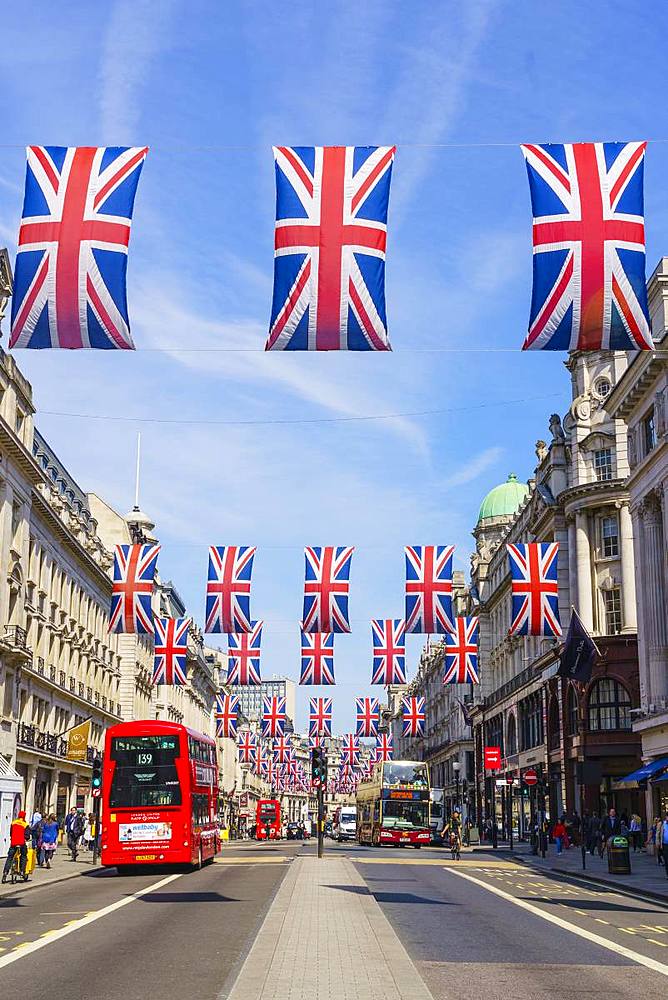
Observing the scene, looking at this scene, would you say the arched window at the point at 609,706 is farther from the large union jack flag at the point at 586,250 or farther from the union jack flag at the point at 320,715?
the large union jack flag at the point at 586,250

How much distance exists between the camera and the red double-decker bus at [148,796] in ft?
112

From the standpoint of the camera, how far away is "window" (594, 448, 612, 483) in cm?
6344

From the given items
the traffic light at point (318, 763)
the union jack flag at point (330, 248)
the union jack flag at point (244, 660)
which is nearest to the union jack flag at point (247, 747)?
the union jack flag at point (244, 660)

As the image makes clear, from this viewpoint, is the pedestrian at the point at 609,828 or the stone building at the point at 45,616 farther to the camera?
the stone building at the point at 45,616

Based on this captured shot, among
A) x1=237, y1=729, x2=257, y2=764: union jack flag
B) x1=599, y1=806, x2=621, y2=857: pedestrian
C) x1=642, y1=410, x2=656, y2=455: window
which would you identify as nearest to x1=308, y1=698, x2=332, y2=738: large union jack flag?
x1=599, y1=806, x2=621, y2=857: pedestrian

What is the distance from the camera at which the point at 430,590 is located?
44125 millimetres

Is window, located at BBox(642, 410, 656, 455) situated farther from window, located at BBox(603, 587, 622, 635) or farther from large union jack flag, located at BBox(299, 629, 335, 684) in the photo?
large union jack flag, located at BBox(299, 629, 335, 684)

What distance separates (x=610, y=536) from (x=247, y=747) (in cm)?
7180

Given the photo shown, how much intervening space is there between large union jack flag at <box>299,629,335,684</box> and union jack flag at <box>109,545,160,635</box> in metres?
8.14

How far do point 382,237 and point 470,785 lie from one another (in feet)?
306

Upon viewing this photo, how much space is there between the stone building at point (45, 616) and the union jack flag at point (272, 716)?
1070cm

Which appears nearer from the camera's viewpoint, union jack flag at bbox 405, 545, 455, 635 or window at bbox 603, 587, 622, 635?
union jack flag at bbox 405, 545, 455, 635

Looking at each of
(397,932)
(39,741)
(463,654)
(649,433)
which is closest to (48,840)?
(39,741)

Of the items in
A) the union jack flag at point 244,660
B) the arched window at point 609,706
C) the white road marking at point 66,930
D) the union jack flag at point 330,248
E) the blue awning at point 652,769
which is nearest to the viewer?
the white road marking at point 66,930
